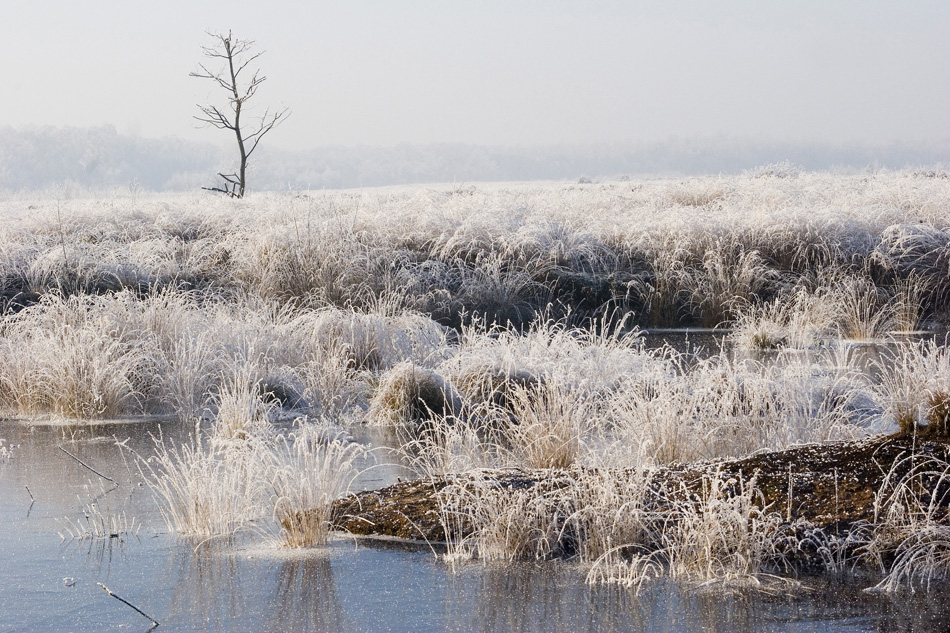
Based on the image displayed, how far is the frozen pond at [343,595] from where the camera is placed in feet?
12.1

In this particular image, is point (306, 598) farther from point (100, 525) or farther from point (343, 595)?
point (100, 525)

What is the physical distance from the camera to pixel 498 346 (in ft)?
29.9

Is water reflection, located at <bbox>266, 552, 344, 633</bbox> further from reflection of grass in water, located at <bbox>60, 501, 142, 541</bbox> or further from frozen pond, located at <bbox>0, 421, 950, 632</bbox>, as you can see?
reflection of grass in water, located at <bbox>60, 501, 142, 541</bbox>

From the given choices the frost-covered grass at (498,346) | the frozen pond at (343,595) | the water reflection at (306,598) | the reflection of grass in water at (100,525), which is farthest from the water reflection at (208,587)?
the reflection of grass in water at (100,525)

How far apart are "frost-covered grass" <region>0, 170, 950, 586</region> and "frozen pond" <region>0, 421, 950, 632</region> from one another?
19 centimetres

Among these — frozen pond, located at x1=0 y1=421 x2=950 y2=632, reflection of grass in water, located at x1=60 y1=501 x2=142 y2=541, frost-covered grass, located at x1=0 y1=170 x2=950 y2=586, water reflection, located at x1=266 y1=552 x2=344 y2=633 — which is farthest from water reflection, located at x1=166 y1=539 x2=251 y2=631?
reflection of grass in water, located at x1=60 y1=501 x2=142 y2=541

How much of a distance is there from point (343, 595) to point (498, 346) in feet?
17.1

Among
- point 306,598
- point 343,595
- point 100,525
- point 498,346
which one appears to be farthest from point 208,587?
point 498,346

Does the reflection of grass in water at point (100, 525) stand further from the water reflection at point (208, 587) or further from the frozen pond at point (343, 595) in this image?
the water reflection at point (208, 587)

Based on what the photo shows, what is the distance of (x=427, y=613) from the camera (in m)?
3.80

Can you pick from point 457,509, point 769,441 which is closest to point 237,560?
point 457,509

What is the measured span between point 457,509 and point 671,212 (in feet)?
44.7

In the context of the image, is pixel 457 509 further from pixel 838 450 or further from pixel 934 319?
pixel 934 319

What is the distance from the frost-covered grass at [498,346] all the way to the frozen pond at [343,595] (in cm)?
19
